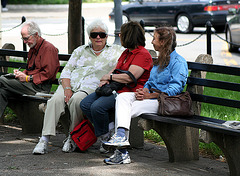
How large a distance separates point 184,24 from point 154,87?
12707 millimetres

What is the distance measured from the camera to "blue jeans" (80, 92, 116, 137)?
5.53 metres

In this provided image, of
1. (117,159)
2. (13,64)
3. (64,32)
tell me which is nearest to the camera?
(117,159)

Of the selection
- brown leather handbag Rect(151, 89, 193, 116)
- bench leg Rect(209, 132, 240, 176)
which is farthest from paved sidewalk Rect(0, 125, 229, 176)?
brown leather handbag Rect(151, 89, 193, 116)

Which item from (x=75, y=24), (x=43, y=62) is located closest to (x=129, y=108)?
(x=43, y=62)

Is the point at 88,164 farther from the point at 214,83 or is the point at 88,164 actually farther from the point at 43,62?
the point at 43,62

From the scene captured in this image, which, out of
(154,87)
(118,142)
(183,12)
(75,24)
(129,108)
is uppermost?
(183,12)

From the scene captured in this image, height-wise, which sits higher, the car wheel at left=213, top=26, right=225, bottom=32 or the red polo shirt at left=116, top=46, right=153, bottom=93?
the car wheel at left=213, top=26, right=225, bottom=32

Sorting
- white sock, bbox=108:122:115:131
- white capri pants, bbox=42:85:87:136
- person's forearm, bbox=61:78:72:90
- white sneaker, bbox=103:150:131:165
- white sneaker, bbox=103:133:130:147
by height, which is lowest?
white sneaker, bbox=103:150:131:165

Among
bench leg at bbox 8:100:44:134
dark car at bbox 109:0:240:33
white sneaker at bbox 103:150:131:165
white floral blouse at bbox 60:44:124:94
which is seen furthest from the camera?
dark car at bbox 109:0:240:33

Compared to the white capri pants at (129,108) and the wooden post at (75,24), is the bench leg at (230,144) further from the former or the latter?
the wooden post at (75,24)

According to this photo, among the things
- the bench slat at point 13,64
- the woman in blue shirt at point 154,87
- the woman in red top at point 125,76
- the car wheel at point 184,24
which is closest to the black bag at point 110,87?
the woman in red top at point 125,76

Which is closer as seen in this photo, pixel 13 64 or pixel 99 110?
pixel 99 110

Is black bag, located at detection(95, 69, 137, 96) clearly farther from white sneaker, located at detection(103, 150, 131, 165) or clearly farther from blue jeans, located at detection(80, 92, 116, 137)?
white sneaker, located at detection(103, 150, 131, 165)

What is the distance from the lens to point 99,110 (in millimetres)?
5520
